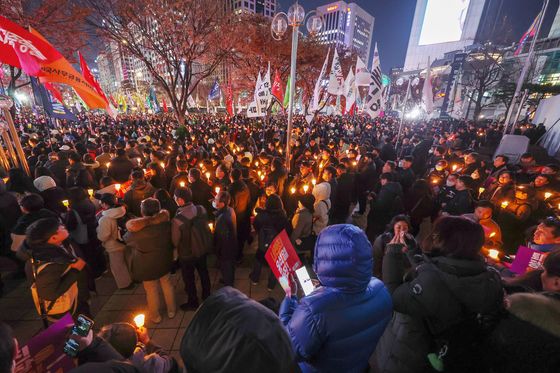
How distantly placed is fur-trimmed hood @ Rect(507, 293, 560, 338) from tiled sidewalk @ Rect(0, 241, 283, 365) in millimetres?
3480

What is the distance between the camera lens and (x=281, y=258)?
2627 millimetres

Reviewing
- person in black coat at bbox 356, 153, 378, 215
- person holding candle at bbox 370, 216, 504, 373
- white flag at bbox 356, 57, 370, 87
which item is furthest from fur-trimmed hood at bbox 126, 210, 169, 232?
white flag at bbox 356, 57, 370, 87

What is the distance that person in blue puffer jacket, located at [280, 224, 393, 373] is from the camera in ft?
5.15

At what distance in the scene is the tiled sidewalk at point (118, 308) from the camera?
12.0ft

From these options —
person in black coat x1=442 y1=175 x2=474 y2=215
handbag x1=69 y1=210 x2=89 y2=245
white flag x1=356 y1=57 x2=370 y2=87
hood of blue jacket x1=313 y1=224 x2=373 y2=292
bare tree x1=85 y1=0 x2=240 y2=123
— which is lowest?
handbag x1=69 y1=210 x2=89 y2=245

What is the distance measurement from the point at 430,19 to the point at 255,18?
8073 centimetres

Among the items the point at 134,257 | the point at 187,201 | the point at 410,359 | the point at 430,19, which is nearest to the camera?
the point at 410,359

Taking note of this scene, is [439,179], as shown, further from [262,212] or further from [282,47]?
[282,47]

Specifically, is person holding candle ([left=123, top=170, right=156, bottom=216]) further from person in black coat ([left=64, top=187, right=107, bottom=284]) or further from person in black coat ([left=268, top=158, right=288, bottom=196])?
person in black coat ([left=268, top=158, right=288, bottom=196])

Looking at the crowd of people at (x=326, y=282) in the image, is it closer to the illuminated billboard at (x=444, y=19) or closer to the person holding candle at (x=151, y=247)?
the person holding candle at (x=151, y=247)

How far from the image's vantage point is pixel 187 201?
3.74 m

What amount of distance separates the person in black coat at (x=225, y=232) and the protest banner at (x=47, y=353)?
7.31ft

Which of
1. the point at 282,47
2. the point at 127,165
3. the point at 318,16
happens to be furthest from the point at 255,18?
the point at 127,165

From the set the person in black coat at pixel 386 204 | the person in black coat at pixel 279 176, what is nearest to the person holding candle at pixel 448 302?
the person in black coat at pixel 386 204
